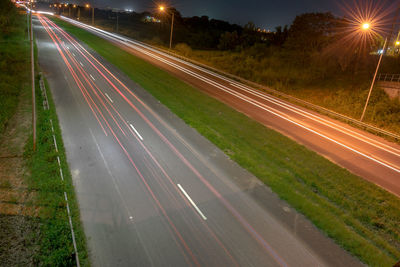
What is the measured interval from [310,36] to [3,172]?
5893 cm

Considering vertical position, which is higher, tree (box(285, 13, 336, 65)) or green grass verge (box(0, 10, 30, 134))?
tree (box(285, 13, 336, 65))

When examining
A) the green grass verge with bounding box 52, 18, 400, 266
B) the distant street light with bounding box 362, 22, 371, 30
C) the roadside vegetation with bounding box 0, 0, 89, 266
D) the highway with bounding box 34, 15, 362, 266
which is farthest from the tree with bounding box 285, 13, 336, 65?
the roadside vegetation with bounding box 0, 0, 89, 266

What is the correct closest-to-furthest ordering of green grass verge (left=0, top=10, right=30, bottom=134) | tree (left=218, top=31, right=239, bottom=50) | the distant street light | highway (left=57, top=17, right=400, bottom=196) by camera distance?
highway (left=57, top=17, right=400, bottom=196)
green grass verge (left=0, top=10, right=30, bottom=134)
the distant street light
tree (left=218, top=31, right=239, bottom=50)

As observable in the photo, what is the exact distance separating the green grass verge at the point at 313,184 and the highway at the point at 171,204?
26.8 inches

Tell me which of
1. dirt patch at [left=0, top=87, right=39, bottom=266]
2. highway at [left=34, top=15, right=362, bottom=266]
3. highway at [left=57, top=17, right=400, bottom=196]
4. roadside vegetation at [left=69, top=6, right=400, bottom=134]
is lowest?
dirt patch at [left=0, top=87, right=39, bottom=266]

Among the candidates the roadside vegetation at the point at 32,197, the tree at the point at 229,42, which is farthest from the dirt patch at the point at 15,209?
the tree at the point at 229,42

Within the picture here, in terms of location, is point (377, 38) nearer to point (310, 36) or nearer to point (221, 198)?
point (310, 36)

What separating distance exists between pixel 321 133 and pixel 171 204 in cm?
1496

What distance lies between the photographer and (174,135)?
1728 cm

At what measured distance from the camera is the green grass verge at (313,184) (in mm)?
9812

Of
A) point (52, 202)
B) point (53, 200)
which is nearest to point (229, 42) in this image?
point (53, 200)

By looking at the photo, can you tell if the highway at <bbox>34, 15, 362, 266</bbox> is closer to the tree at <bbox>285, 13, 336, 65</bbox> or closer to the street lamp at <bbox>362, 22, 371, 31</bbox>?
the street lamp at <bbox>362, 22, 371, 31</bbox>

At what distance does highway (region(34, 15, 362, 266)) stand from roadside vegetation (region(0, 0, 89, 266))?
657 mm

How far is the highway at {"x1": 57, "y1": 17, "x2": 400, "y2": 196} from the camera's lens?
50.5 ft
